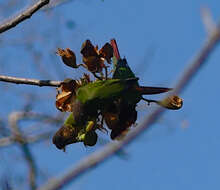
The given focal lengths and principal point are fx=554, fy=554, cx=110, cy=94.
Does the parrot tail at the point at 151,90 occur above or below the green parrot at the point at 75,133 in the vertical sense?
above

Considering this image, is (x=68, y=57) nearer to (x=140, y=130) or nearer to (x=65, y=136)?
(x=65, y=136)

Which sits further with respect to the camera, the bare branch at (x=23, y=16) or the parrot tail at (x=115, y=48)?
the parrot tail at (x=115, y=48)

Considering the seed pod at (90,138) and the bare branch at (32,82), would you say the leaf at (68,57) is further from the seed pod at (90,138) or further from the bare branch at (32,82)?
the seed pod at (90,138)

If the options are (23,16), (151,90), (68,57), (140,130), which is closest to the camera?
(140,130)

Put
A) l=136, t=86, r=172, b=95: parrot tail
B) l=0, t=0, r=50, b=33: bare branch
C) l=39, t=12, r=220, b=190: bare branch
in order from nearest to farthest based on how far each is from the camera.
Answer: l=39, t=12, r=220, b=190: bare branch → l=136, t=86, r=172, b=95: parrot tail → l=0, t=0, r=50, b=33: bare branch

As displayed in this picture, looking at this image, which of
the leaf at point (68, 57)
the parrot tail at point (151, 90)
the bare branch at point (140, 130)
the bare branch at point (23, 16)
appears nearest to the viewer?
the bare branch at point (140, 130)

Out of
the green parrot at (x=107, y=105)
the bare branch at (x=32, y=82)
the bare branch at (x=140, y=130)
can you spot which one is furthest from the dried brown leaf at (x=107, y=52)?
the bare branch at (x=140, y=130)

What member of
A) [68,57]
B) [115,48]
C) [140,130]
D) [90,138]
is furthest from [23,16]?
[140,130]

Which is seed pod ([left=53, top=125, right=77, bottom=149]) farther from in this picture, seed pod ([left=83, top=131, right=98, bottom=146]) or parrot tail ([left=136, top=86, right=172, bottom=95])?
parrot tail ([left=136, top=86, right=172, bottom=95])

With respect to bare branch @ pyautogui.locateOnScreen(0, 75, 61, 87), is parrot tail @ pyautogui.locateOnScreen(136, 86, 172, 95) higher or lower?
higher

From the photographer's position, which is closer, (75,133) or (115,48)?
(75,133)

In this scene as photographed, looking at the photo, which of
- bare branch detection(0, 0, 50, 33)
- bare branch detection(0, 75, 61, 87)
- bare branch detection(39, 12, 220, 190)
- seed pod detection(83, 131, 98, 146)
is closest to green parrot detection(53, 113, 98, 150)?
seed pod detection(83, 131, 98, 146)

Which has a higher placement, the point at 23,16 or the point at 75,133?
the point at 23,16
